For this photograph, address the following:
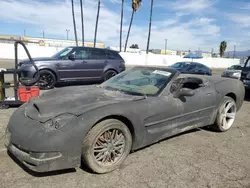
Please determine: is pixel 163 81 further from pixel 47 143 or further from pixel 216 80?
pixel 47 143

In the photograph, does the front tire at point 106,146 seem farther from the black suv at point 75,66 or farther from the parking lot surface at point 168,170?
the black suv at point 75,66

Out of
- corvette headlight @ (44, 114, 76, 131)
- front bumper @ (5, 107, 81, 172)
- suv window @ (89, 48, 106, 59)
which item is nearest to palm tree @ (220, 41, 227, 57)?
suv window @ (89, 48, 106, 59)

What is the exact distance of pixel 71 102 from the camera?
3.18 meters

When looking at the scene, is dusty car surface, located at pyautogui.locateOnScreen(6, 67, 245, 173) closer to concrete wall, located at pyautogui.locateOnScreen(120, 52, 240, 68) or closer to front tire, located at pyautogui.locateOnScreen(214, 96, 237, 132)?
front tire, located at pyautogui.locateOnScreen(214, 96, 237, 132)

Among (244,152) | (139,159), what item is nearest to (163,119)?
(139,159)

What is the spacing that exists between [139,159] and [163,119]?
707mm

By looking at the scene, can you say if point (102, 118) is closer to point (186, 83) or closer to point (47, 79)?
point (186, 83)

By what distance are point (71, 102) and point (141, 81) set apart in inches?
57.0

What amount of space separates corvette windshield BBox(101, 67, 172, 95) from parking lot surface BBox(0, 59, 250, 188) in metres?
0.97

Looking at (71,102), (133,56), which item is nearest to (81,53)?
(71,102)

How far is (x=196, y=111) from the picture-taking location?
4.19 meters

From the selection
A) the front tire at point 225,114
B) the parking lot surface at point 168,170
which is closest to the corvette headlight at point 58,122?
the parking lot surface at point 168,170

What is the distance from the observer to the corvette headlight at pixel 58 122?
2698 millimetres

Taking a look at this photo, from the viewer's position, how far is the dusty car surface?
2.66 metres
